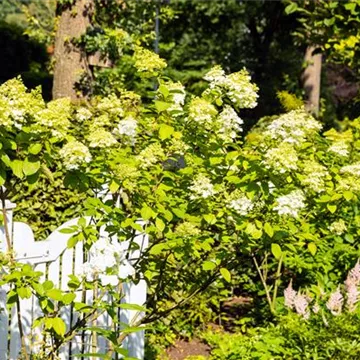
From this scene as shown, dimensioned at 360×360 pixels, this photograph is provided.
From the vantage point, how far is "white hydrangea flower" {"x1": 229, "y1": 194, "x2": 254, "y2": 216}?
9.16 ft

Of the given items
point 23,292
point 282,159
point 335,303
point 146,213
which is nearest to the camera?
point 23,292

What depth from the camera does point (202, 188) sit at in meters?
2.81

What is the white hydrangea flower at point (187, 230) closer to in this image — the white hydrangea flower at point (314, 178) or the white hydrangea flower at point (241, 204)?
the white hydrangea flower at point (241, 204)

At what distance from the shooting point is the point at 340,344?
3.38 metres

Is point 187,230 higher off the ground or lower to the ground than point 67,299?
higher

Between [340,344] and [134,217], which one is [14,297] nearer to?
[134,217]

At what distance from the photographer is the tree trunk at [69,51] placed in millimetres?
7555

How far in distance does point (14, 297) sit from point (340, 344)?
1604 millimetres

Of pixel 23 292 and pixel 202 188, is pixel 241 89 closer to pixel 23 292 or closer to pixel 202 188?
pixel 202 188

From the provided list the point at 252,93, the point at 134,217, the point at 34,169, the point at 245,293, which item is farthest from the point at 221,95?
the point at 245,293

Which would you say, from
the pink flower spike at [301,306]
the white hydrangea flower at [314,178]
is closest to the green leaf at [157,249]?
the white hydrangea flower at [314,178]

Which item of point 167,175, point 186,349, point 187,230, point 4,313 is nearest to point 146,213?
point 187,230

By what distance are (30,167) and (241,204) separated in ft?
2.69

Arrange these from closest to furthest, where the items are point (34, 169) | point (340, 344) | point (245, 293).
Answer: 1. point (34, 169)
2. point (340, 344)
3. point (245, 293)
